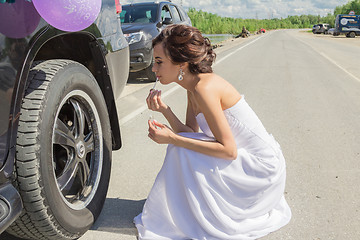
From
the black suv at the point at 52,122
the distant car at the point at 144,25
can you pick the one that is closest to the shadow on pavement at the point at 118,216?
the black suv at the point at 52,122

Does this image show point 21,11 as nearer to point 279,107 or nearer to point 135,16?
point 279,107

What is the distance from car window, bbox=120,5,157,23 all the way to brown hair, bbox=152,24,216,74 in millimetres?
6913

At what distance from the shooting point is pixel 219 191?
2.44m

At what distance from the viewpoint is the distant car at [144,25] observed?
27.0 feet

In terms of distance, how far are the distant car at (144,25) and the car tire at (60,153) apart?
5.68 meters

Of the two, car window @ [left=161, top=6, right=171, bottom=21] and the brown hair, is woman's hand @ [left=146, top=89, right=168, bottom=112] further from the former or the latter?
car window @ [left=161, top=6, right=171, bottom=21]

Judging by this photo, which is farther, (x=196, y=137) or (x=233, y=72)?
(x=233, y=72)

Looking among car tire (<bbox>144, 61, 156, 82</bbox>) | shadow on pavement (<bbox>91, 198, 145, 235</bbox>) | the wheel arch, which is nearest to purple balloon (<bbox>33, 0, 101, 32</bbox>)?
the wheel arch

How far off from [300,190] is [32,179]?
220 cm

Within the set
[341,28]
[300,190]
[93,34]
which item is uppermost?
[93,34]

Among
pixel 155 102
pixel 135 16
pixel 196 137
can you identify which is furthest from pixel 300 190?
pixel 135 16

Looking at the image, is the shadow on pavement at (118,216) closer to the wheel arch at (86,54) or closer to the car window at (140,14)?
the wheel arch at (86,54)

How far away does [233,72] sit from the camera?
1082 cm

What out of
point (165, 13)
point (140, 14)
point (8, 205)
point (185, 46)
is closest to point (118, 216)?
point (8, 205)
